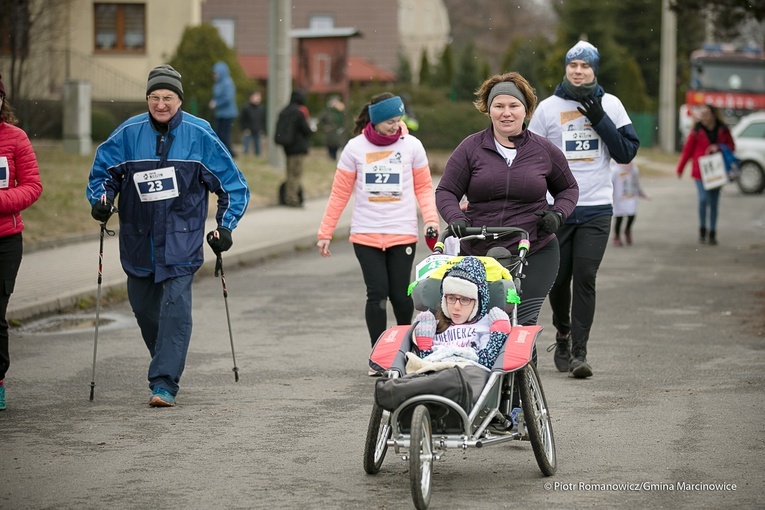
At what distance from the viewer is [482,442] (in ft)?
20.4

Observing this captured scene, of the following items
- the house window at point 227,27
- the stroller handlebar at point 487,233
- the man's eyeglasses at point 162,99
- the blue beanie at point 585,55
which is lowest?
the stroller handlebar at point 487,233

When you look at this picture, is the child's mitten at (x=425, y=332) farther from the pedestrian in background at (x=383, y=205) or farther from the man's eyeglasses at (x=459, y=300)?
the pedestrian in background at (x=383, y=205)

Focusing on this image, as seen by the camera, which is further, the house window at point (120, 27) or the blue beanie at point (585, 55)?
the house window at point (120, 27)

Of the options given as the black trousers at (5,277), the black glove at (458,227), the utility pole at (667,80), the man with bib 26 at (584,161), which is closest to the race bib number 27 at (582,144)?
the man with bib 26 at (584,161)

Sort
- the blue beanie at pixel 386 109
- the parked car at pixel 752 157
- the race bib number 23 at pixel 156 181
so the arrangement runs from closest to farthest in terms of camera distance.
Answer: the race bib number 23 at pixel 156 181, the blue beanie at pixel 386 109, the parked car at pixel 752 157

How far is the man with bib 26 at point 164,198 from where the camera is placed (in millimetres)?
8531

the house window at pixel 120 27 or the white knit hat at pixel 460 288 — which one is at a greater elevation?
the house window at pixel 120 27

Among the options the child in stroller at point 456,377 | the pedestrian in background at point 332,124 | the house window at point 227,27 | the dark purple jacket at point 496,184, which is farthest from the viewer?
the house window at point 227,27

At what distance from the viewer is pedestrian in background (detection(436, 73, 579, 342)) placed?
7688 millimetres

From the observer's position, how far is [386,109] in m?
9.56

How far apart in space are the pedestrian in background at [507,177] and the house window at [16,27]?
17.2 metres

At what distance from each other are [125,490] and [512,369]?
192cm

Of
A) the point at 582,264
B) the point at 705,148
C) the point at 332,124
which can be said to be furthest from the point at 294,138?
the point at 582,264

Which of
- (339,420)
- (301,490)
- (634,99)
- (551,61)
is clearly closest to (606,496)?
(301,490)
